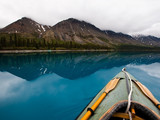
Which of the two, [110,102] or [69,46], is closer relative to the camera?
[110,102]

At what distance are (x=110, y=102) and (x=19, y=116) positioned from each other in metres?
6.77

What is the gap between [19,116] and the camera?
651cm

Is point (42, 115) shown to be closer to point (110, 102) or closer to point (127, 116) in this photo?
point (110, 102)

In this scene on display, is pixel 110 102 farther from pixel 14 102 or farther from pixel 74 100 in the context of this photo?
pixel 14 102

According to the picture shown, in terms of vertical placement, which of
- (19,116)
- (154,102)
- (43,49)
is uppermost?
(43,49)

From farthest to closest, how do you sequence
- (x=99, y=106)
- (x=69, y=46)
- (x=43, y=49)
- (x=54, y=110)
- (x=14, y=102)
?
(x=69, y=46), (x=43, y=49), (x=14, y=102), (x=54, y=110), (x=99, y=106)

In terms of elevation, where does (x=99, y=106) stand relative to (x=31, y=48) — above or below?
below

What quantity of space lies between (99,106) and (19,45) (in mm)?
97727

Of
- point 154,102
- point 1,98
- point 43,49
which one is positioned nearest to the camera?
point 154,102

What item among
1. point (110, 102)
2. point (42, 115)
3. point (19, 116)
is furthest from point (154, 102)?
point (19, 116)

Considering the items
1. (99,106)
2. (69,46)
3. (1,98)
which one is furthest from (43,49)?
(99,106)

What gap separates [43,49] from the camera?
94.9 meters

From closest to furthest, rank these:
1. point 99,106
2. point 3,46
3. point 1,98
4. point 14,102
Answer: point 99,106 < point 14,102 < point 1,98 < point 3,46

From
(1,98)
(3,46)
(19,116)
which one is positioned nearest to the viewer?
(19,116)
